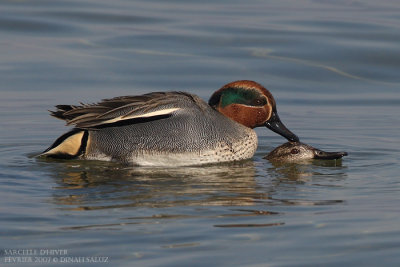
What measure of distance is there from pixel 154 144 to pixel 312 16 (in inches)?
355

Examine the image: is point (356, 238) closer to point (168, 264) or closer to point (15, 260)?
point (168, 264)

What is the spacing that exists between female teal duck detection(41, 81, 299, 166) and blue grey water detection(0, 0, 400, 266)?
0.15 m

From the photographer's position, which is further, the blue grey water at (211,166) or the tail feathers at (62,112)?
the tail feathers at (62,112)

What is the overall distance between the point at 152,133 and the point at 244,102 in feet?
3.40

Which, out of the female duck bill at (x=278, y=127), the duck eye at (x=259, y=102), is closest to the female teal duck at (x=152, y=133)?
the duck eye at (x=259, y=102)

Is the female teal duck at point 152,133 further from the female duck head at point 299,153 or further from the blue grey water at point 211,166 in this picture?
the female duck head at point 299,153

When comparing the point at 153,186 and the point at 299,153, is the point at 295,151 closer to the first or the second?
the point at 299,153

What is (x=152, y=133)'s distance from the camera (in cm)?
920

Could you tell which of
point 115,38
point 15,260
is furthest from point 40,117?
point 15,260

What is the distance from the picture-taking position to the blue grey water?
633cm

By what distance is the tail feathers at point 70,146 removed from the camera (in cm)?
933

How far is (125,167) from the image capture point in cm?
917

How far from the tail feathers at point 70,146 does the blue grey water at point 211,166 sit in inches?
3.2

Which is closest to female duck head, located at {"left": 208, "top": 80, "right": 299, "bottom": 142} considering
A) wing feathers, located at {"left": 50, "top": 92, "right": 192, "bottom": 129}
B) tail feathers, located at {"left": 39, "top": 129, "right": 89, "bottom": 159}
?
wing feathers, located at {"left": 50, "top": 92, "right": 192, "bottom": 129}
